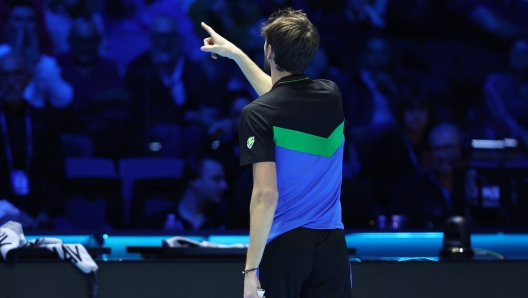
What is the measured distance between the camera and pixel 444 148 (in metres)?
6.31

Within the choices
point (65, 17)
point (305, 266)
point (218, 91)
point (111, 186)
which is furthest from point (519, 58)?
point (305, 266)

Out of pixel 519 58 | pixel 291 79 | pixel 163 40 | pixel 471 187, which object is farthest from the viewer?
pixel 519 58

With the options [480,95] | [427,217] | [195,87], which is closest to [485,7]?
[480,95]

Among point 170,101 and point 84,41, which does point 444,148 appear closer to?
point 170,101

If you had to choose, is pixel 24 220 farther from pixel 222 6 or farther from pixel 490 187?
pixel 490 187

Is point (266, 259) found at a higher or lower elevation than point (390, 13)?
lower

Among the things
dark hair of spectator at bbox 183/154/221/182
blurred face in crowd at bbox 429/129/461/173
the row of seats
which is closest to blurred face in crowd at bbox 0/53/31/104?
the row of seats

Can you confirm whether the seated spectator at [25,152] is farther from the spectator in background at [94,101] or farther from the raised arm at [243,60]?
the raised arm at [243,60]

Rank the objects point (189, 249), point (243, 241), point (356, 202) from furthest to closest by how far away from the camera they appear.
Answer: point (243, 241) → point (356, 202) → point (189, 249)

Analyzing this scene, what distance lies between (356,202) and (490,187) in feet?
4.51

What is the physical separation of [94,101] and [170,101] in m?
0.71

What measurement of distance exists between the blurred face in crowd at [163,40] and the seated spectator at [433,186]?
2.55 metres

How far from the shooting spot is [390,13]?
6480 mm

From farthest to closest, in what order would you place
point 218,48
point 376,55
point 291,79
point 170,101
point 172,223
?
1. point 376,55
2. point 170,101
3. point 172,223
4. point 218,48
5. point 291,79
